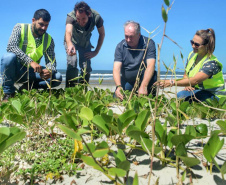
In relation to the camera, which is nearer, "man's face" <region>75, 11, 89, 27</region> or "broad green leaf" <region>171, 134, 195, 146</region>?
"broad green leaf" <region>171, 134, 195, 146</region>

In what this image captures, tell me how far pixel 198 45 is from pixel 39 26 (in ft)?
8.54

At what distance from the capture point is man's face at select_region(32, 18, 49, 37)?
4645 mm

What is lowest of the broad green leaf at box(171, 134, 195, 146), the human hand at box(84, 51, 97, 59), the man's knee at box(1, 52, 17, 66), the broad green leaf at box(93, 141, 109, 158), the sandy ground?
the sandy ground

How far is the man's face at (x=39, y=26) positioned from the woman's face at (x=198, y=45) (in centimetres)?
244

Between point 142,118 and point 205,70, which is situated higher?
point 205,70

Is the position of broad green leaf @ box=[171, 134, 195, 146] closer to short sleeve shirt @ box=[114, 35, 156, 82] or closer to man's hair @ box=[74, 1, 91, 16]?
short sleeve shirt @ box=[114, 35, 156, 82]

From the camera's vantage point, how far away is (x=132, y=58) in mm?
4934

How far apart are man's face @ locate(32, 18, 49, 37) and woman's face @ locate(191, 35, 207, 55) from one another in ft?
8.01

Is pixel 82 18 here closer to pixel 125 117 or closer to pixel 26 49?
pixel 26 49

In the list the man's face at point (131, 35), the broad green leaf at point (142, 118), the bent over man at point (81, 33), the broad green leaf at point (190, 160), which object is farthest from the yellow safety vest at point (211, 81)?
the broad green leaf at point (190, 160)

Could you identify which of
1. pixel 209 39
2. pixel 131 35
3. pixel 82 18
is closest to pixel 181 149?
pixel 209 39

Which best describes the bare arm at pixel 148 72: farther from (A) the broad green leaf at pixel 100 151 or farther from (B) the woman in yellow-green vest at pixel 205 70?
(A) the broad green leaf at pixel 100 151

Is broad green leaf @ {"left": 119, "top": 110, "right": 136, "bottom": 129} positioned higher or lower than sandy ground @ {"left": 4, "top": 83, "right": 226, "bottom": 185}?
higher

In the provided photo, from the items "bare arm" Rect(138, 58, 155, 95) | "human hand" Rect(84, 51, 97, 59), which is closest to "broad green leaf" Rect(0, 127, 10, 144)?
"bare arm" Rect(138, 58, 155, 95)
